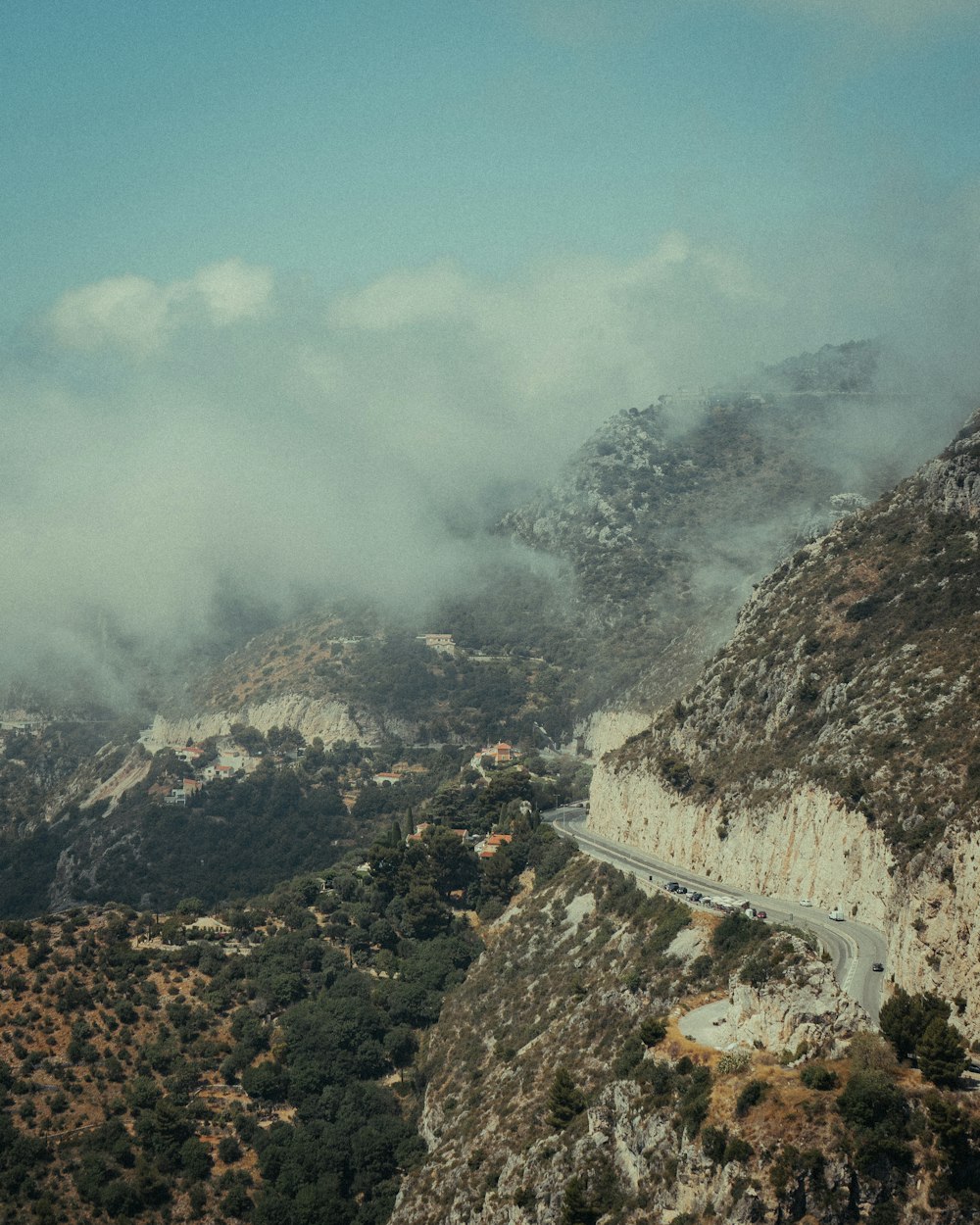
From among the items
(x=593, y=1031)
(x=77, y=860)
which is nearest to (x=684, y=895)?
(x=593, y=1031)

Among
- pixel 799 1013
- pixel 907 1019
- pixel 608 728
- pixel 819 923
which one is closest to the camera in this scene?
pixel 907 1019

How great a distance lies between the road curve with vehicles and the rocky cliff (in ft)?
3.55

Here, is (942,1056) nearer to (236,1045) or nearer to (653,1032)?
(653,1032)

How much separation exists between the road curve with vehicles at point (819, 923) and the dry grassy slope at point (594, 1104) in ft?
10.3

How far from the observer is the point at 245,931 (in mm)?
120688

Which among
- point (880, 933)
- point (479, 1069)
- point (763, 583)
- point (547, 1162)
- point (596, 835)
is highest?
point (763, 583)

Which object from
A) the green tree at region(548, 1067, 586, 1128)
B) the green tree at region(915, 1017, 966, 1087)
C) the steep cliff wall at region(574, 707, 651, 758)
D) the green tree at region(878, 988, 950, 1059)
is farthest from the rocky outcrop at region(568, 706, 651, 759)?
the green tree at region(915, 1017, 966, 1087)

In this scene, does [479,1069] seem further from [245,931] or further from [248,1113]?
[245,931]

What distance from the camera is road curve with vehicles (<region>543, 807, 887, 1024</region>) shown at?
2608 inches

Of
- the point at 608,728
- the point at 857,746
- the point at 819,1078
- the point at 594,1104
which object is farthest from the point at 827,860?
the point at 608,728

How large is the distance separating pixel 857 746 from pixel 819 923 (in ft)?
36.4

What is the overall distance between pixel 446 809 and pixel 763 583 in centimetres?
4541

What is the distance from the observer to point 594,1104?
68562mm

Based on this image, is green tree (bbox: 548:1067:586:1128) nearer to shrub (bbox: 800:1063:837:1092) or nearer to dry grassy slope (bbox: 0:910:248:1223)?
shrub (bbox: 800:1063:837:1092)
